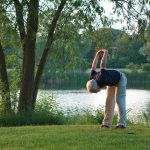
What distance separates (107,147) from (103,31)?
978cm

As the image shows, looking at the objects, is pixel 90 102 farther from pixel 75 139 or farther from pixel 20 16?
pixel 75 139

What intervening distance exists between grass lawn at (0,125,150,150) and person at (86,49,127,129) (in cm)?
37

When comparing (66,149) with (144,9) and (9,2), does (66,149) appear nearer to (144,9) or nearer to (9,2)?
(9,2)

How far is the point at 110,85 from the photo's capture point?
902cm

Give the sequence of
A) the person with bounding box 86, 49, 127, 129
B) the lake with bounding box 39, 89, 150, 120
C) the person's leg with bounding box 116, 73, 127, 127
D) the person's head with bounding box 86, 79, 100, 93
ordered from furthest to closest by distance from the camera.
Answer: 1. the lake with bounding box 39, 89, 150, 120
2. the person's leg with bounding box 116, 73, 127, 127
3. the person with bounding box 86, 49, 127, 129
4. the person's head with bounding box 86, 79, 100, 93

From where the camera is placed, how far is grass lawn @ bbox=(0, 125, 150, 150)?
23.2ft

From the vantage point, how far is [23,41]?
1502 centimetres

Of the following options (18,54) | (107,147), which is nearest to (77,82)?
(18,54)

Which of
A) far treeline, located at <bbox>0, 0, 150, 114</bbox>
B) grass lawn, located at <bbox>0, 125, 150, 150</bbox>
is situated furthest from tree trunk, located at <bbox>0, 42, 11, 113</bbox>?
grass lawn, located at <bbox>0, 125, 150, 150</bbox>

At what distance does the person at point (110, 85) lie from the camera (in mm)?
8562

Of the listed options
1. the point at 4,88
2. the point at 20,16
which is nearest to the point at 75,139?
the point at 20,16

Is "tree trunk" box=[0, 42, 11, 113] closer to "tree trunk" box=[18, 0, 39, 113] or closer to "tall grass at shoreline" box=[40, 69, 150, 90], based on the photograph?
"tree trunk" box=[18, 0, 39, 113]

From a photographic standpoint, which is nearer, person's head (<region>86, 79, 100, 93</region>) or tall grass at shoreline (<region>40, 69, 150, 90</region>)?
person's head (<region>86, 79, 100, 93</region>)

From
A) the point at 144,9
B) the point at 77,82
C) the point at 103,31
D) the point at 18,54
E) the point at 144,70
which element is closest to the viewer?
the point at 144,9
